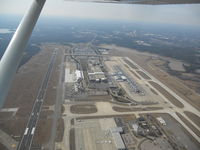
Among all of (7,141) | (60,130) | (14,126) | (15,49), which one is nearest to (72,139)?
(60,130)

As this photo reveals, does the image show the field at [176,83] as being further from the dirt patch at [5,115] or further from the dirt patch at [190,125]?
the dirt patch at [5,115]

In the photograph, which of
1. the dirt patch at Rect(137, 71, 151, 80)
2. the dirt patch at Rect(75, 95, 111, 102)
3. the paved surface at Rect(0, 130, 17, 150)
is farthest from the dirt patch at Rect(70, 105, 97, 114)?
the dirt patch at Rect(137, 71, 151, 80)

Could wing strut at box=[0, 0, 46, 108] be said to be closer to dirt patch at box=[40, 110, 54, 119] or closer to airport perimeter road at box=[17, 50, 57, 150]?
airport perimeter road at box=[17, 50, 57, 150]

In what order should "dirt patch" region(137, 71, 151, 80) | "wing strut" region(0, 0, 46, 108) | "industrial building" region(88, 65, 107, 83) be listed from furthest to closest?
1. "dirt patch" region(137, 71, 151, 80)
2. "industrial building" region(88, 65, 107, 83)
3. "wing strut" region(0, 0, 46, 108)

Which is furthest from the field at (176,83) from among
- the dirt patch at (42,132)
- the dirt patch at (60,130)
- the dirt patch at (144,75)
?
the dirt patch at (42,132)

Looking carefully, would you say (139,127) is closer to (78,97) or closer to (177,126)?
(177,126)

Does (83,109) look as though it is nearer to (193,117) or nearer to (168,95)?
(193,117)
